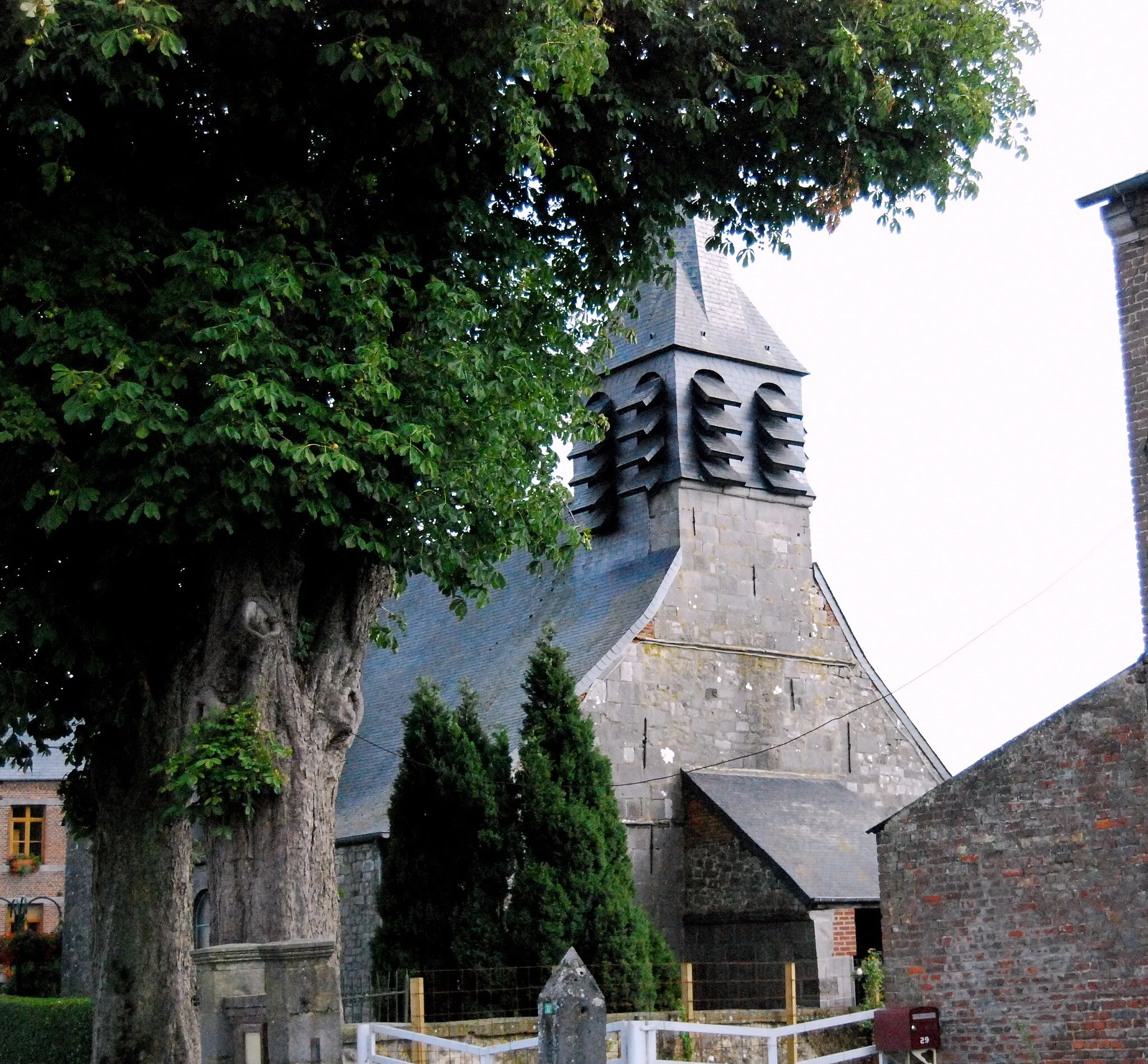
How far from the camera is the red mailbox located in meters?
14.5

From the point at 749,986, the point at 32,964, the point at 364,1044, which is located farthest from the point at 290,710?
the point at 32,964

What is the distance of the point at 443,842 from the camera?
68.4ft

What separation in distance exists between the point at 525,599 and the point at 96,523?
601 inches

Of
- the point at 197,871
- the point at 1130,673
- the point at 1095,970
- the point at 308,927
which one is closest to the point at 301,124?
the point at 308,927

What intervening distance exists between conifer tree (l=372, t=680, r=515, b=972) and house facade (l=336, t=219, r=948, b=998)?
10.4 ft

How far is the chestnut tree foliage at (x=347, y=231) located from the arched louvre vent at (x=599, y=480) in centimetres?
1191

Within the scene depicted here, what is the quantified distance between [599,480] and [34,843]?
20.9 meters

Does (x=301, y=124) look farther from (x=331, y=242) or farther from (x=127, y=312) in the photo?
(x=127, y=312)

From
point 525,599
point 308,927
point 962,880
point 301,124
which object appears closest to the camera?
point 308,927

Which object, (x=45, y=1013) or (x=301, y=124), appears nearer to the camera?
(x=301, y=124)

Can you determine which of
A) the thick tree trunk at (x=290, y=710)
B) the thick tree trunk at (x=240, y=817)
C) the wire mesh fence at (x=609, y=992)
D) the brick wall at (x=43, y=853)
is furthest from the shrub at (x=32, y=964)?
the thick tree trunk at (x=290, y=710)

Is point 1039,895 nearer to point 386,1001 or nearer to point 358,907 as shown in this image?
point 386,1001

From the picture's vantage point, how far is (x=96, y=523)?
13.5 meters

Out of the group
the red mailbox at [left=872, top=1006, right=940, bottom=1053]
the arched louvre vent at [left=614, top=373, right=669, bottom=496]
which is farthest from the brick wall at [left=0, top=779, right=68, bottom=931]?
the red mailbox at [left=872, top=1006, right=940, bottom=1053]
